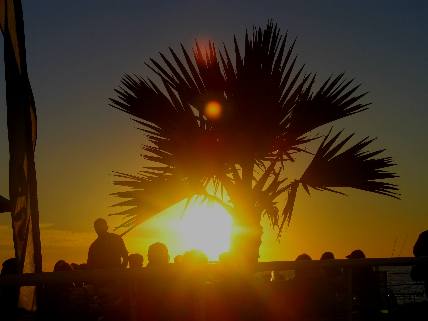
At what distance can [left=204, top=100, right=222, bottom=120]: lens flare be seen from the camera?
7011 millimetres

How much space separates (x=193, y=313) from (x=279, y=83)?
4.66 metres

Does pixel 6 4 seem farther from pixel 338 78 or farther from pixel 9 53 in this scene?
pixel 338 78

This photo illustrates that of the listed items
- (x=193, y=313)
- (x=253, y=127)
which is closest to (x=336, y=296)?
(x=193, y=313)

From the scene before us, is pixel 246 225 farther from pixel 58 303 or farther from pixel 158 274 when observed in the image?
pixel 158 274

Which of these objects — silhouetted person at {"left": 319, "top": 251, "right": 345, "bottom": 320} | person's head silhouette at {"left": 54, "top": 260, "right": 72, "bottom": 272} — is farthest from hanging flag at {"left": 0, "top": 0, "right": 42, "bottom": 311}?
silhouetted person at {"left": 319, "top": 251, "right": 345, "bottom": 320}

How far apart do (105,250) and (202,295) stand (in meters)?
3.39

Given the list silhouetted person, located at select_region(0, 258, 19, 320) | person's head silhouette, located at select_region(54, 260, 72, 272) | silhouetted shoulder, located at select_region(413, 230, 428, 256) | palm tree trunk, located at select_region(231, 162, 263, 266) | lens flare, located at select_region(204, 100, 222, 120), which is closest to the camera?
silhouetted person, located at select_region(0, 258, 19, 320)

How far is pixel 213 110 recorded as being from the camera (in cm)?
704

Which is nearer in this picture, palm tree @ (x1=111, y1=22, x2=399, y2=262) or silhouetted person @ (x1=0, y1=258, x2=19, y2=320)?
silhouetted person @ (x1=0, y1=258, x2=19, y2=320)

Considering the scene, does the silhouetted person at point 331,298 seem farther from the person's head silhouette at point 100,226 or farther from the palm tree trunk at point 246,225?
the person's head silhouette at point 100,226

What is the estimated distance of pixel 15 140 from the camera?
3.51 metres

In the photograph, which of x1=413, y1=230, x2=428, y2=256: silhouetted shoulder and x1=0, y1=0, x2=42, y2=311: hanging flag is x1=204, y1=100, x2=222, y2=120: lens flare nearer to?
x1=413, y1=230, x2=428, y2=256: silhouetted shoulder

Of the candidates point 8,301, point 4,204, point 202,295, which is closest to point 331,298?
point 202,295

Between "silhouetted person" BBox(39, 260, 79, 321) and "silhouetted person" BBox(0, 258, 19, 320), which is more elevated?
"silhouetted person" BBox(0, 258, 19, 320)
